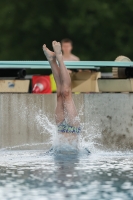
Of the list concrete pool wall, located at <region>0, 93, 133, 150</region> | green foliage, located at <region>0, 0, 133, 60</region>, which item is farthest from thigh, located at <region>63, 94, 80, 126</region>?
green foliage, located at <region>0, 0, 133, 60</region>

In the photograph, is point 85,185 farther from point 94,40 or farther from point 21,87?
point 94,40

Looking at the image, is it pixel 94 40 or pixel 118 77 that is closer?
pixel 118 77

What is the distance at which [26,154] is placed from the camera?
578 inches

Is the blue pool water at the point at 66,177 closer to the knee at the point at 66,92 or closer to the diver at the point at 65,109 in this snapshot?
the diver at the point at 65,109

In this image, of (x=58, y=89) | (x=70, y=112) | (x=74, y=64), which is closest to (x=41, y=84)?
(x=74, y=64)

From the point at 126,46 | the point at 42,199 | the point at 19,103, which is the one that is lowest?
the point at 42,199

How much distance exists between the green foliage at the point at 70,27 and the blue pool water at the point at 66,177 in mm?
26783

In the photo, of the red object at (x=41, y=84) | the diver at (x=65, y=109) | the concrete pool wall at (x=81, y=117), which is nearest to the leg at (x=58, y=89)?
the diver at (x=65, y=109)

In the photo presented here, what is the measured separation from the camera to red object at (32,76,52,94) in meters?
17.7

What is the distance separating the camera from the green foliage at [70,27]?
134ft

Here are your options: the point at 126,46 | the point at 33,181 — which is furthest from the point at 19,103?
the point at 126,46

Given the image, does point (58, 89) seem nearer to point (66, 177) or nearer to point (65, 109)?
point (65, 109)

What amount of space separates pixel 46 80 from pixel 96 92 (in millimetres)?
1098

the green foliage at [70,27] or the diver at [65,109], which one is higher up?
the green foliage at [70,27]
